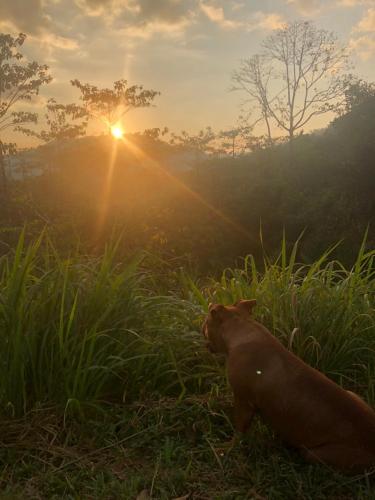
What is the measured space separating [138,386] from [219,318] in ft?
2.28

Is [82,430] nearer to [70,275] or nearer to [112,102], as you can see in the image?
[70,275]

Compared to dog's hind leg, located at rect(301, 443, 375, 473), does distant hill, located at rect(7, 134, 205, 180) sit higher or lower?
higher

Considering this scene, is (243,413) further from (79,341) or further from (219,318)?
(79,341)

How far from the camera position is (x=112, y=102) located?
1150 inches

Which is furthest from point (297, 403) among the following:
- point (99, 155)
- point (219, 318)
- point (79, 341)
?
point (99, 155)

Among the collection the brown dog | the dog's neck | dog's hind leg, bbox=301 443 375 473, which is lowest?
dog's hind leg, bbox=301 443 375 473

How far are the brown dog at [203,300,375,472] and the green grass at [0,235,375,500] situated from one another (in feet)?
0.35

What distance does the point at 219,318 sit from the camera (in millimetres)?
2559

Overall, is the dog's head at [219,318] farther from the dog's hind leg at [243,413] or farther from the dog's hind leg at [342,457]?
the dog's hind leg at [342,457]

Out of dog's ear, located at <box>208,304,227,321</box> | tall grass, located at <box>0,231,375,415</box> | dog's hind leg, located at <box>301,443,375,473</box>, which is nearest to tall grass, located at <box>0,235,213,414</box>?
tall grass, located at <box>0,231,375,415</box>

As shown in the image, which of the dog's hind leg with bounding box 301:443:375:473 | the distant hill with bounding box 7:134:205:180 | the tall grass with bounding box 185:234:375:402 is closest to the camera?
the dog's hind leg with bounding box 301:443:375:473

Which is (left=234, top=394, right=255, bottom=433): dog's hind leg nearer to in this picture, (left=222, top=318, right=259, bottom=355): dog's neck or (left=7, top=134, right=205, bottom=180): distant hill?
(left=222, top=318, right=259, bottom=355): dog's neck

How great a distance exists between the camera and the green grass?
2.06 m

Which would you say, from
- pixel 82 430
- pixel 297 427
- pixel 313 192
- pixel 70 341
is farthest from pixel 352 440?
pixel 313 192
